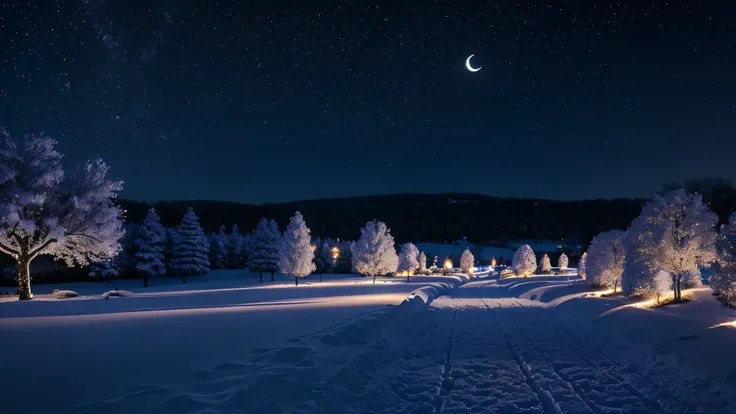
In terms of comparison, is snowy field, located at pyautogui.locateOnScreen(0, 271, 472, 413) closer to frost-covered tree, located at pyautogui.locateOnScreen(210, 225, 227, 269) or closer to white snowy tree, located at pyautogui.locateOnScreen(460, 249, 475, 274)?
frost-covered tree, located at pyautogui.locateOnScreen(210, 225, 227, 269)

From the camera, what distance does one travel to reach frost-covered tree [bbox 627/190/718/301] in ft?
77.2

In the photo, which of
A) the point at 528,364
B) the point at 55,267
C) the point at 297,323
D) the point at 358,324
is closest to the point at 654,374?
the point at 528,364

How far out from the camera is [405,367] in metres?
10.9

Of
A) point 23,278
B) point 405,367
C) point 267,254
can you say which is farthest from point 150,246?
point 405,367

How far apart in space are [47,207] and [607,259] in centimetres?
3756

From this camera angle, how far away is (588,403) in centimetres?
788

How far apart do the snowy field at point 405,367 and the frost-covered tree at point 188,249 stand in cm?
4934

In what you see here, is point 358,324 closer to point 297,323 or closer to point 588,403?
point 297,323

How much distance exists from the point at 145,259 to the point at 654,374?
59861 millimetres

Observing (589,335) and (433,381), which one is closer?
(433,381)

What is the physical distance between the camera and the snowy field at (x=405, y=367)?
24.6 ft

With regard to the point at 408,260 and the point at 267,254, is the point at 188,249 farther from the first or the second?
the point at 408,260

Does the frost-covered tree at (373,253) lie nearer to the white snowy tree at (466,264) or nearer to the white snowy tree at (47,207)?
the white snowy tree at (47,207)

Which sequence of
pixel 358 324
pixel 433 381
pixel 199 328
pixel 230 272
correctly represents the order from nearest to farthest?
pixel 433 381 < pixel 358 324 < pixel 199 328 < pixel 230 272
